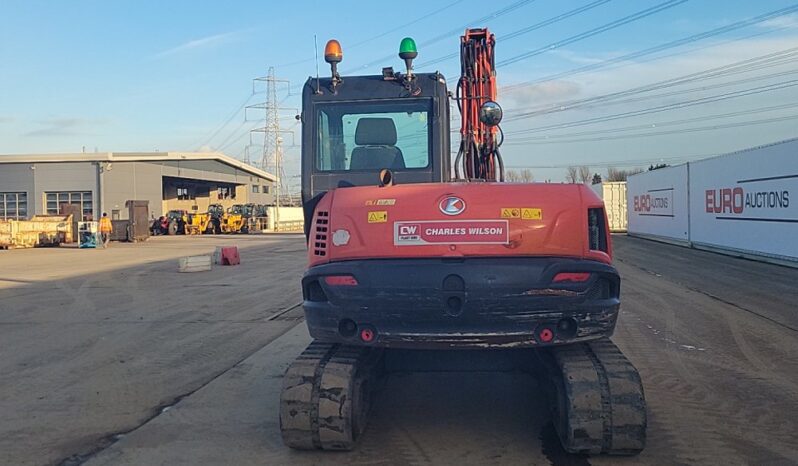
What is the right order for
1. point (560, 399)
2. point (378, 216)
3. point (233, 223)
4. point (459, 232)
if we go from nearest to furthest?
point (459, 232), point (378, 216), point (560, 399), point (233, 223)

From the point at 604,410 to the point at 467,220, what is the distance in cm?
164

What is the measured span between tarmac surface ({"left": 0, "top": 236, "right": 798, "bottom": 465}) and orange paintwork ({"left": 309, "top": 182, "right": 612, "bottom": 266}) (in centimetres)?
154

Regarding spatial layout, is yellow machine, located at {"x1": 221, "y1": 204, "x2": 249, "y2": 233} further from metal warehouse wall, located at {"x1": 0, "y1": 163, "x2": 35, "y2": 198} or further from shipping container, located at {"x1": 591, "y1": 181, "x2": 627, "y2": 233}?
shipping container, located at {"x1": 591, "y1": 181, "x2": 627, "y2": 233}

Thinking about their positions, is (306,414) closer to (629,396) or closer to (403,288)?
(403,288)

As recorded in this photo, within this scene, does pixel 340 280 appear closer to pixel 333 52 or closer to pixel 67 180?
pixel 333 52

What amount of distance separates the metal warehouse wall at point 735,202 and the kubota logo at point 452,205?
57.6 ft

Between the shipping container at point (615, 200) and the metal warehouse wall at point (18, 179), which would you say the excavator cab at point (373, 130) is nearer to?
→ the shipping container at point (615, 200)

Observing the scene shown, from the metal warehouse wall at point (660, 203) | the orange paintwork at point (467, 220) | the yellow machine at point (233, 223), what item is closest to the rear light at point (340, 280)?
the orange paintwork at point (467, 220)

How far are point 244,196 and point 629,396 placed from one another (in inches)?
2998

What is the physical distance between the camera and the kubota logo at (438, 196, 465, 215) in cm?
516

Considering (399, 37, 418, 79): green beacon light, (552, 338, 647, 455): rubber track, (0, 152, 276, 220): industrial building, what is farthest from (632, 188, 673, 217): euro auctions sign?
(0, 152, 276, 220): industrial building

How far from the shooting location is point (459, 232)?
510 centimetres

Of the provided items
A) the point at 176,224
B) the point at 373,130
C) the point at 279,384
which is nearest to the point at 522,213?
the point at 373,130

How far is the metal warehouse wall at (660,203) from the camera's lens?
30859mm
